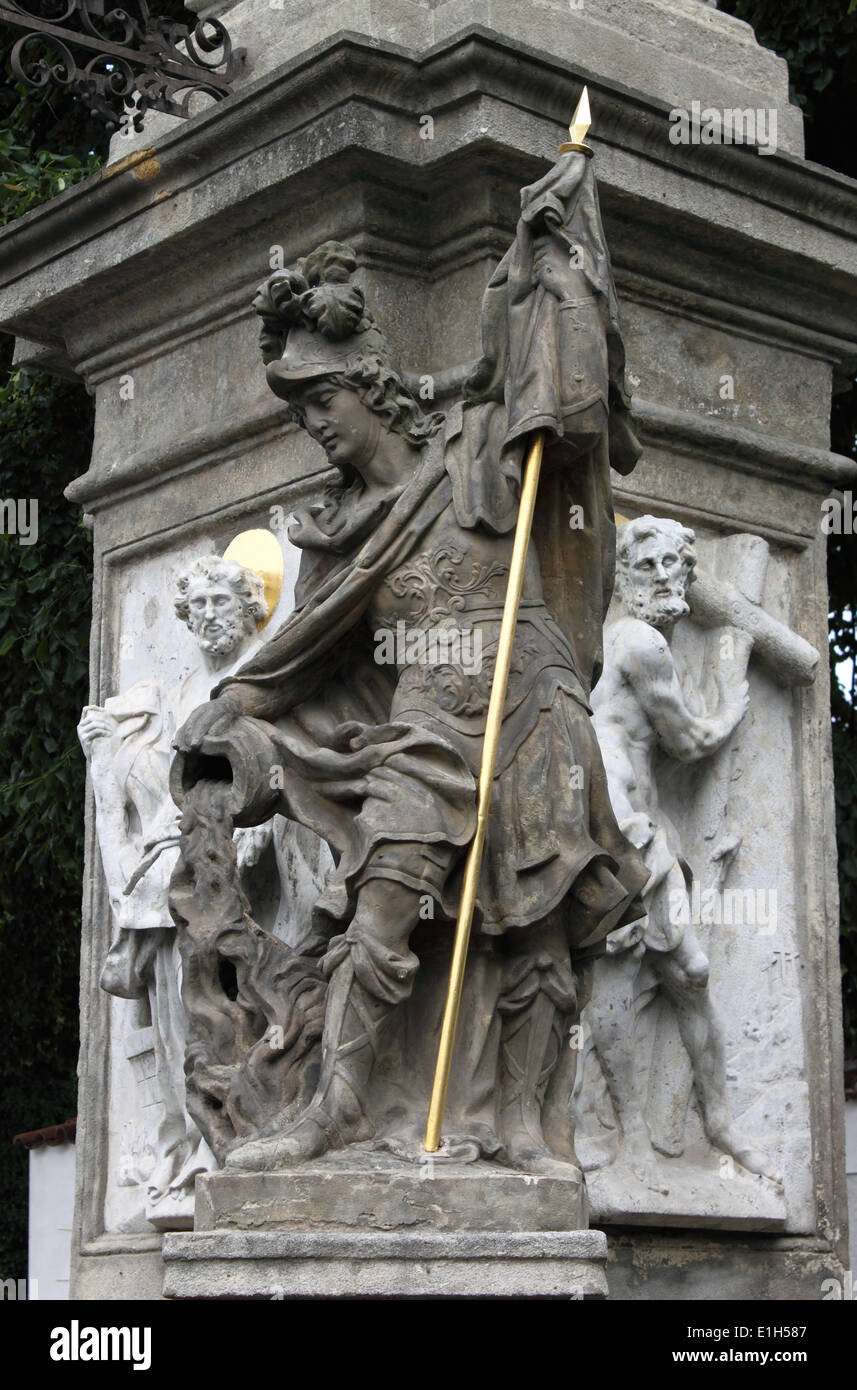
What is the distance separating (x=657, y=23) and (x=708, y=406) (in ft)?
3.81

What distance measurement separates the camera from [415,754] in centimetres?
599

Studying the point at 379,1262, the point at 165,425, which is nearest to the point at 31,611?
the point at 165,425

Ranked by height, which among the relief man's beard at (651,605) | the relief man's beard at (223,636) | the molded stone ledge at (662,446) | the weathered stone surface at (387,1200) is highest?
the molded stone ledge at (662,446)

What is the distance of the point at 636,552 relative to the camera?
7285mm

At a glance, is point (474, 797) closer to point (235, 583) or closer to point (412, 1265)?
point (412, 1265)

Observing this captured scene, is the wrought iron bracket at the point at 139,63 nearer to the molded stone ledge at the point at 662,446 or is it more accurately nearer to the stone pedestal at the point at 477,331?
the stone pedestal at the point at 477,331

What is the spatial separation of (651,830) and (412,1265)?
75.1 inches

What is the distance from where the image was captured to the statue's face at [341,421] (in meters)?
6.37

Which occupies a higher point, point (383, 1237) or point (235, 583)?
point (235, 583)

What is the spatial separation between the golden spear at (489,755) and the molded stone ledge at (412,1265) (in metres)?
0.29

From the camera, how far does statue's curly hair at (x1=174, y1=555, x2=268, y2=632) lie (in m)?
7.34

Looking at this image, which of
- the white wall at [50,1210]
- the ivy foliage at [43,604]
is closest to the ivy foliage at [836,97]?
the ivy foliage at [43,604]

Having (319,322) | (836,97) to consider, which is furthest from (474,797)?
(836,97)
